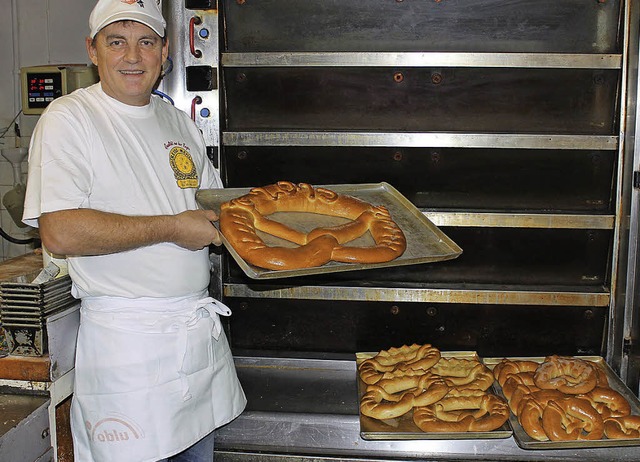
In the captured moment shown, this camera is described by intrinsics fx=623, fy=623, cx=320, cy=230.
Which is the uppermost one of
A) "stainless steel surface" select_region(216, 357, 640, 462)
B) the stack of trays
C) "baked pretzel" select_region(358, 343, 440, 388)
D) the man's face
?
the man's face

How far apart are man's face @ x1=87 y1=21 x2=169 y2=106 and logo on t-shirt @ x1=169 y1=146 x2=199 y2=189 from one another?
8.2 inches

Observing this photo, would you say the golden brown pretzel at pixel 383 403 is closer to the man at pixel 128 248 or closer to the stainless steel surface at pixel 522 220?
the man at pixel 128 248

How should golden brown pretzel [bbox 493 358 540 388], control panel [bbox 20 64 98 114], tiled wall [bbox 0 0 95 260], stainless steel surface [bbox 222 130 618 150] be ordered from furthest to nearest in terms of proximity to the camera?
tiled wall [bbox 0 0 95 260] → control panel [bbox 20 64 98 114] → stainless steel surface [bbox 222 130 618 150] → golden brown pretzel [bbox 493 358 540 388]

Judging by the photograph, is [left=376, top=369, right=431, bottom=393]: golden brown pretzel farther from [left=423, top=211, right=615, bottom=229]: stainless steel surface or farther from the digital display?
the digital display

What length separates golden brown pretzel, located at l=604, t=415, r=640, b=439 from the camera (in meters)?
1.97

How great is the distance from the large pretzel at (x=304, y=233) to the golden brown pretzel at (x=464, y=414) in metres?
0.57

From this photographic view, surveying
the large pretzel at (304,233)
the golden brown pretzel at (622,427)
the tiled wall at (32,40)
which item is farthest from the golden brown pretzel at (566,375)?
the tiled wall at (32,40)

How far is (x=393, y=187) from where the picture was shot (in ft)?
7.96

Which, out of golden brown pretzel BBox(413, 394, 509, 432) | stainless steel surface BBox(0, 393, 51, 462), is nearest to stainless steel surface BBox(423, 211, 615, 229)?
golden brown pretzel BBox(413, 394, 509, 432)

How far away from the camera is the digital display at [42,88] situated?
3025 millimetres

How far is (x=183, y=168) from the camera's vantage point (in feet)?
6.40

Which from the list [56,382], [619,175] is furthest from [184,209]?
[619,175]

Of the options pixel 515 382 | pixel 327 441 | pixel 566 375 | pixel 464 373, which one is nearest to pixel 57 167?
pixel 327 441

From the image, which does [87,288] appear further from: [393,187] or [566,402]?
[566,402]
